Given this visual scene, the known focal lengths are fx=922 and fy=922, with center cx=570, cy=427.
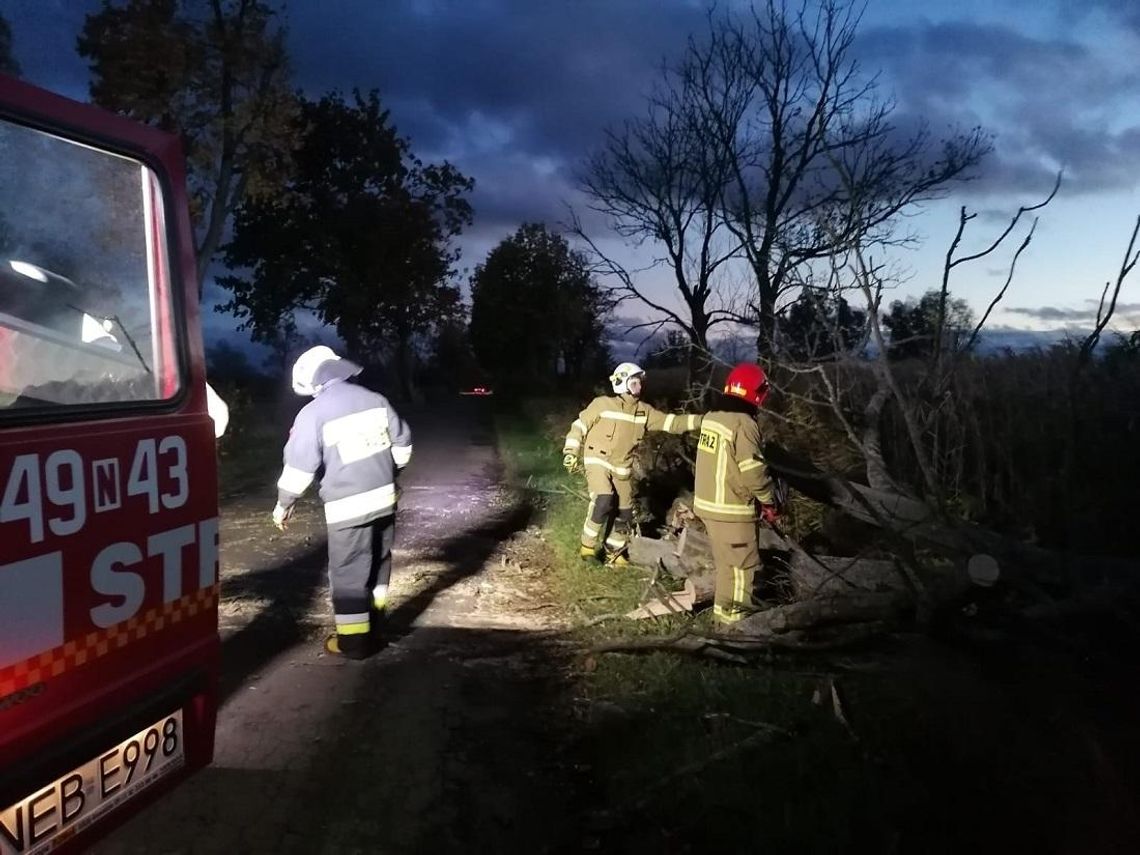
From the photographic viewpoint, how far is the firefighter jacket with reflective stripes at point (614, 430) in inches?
308

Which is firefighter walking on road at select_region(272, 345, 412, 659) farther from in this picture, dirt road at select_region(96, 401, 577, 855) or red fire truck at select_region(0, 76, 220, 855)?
red fire truck at select_region(0, 76, 220, 855)

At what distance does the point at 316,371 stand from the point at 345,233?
24824 millimetres

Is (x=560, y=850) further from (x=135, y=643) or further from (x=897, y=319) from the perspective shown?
(x=897, y=319)

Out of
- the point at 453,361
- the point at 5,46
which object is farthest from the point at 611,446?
the point at 453,361

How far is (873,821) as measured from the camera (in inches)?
134

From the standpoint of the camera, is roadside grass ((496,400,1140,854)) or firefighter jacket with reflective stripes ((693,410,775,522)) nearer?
roadside grass ((496,400,1140,854))

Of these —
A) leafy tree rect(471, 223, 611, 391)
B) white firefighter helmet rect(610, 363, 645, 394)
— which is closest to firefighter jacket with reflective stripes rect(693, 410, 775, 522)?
white firefighter helmet rect(610, 363, 645, 394)

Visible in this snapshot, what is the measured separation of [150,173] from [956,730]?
Answer: 3.61 m

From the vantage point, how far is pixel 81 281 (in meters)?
2.75

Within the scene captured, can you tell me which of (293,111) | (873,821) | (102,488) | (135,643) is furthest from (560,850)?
(293,111)

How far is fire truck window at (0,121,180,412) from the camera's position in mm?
2539

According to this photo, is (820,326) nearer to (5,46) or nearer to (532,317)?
(5,46)

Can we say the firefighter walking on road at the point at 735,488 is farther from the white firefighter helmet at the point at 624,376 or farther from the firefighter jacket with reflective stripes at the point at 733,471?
the white firefighter helmet at the point at 624,376

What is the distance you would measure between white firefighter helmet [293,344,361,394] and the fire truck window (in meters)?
2.47
